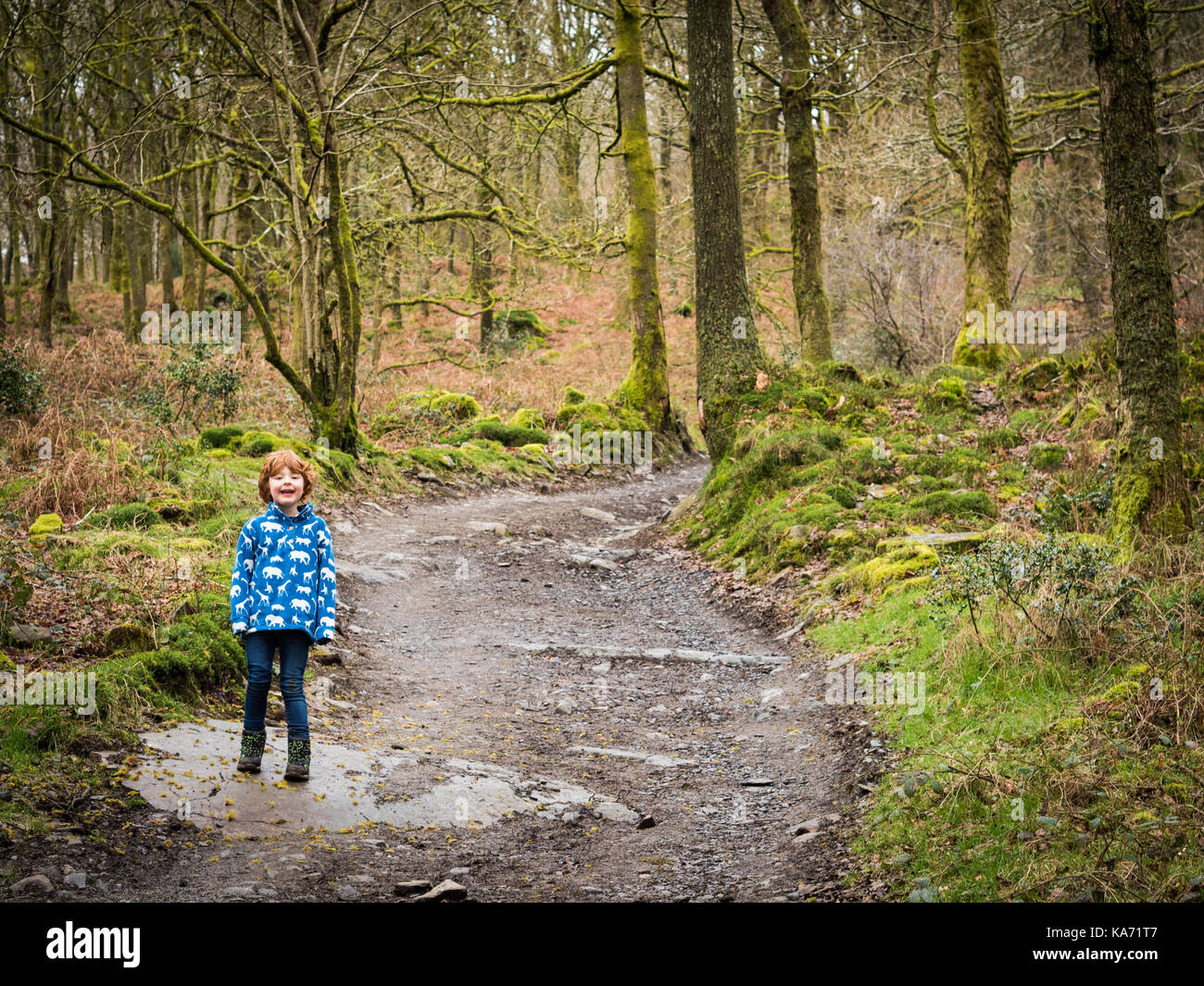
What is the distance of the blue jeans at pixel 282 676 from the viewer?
479 cm

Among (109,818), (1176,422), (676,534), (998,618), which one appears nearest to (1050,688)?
(998,618)

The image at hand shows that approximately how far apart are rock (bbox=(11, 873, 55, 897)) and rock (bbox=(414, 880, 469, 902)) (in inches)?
54.3

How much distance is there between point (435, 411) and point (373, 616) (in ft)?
31.8

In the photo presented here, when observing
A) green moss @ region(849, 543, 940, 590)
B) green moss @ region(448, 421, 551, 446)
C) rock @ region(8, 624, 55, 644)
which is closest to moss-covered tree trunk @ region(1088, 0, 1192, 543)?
green moss @ region(849, 543, 940, 590)

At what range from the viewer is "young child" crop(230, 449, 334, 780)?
4789 millimetres

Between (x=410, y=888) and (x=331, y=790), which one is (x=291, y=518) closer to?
(x=331, y=790)

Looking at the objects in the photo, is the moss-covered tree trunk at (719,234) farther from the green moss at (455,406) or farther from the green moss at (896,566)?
the green moss at (455,406)

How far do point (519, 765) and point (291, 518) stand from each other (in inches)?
77.3

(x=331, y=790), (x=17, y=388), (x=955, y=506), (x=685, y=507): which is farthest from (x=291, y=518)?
(x=17, y=388)

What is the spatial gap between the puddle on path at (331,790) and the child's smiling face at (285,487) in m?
1.35

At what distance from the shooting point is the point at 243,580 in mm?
4859

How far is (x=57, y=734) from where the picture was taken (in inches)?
177

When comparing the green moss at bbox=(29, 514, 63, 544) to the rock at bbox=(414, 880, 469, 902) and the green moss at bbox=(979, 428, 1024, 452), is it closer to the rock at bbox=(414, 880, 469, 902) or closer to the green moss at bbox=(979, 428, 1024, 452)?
the rock at bbox=(414, 880, 469, 902)

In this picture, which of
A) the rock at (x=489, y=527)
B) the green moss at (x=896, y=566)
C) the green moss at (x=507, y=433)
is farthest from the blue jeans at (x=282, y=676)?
the green moss at (x=507, y=433)
